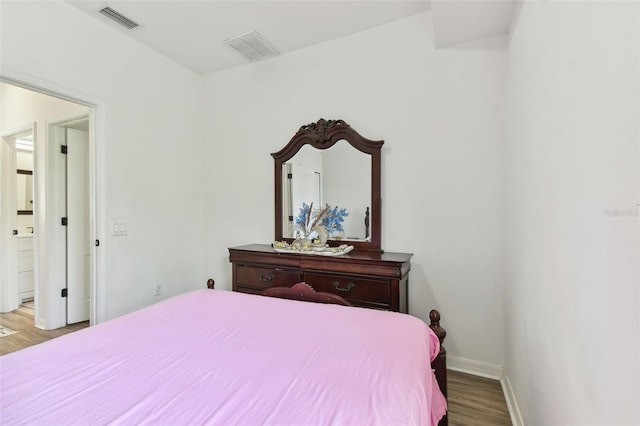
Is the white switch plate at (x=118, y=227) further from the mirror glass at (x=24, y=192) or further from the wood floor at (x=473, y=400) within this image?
the mirror glass at (x=24, y=192)

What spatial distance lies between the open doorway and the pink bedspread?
103 inches

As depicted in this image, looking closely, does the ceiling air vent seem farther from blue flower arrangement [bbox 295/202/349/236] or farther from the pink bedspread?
the pink bedspread

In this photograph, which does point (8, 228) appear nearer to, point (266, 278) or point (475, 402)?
point (266, 278)

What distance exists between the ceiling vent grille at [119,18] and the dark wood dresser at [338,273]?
2114 mm

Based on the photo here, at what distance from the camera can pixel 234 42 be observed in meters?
2.80

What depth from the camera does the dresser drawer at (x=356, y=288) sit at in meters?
2.12

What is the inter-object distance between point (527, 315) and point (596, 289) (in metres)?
0.87

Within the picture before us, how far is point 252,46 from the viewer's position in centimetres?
287

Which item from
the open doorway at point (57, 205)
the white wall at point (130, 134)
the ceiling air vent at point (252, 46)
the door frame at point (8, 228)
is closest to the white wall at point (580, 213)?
the ceiling air vent at point (252, 46)

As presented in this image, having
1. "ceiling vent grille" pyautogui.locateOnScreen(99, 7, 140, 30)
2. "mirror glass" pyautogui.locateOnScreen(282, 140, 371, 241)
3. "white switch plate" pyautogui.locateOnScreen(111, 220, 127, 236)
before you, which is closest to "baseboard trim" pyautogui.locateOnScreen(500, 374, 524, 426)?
"mirror glass" pyautogui.locateOnScreen(282, 140, 371, 241)

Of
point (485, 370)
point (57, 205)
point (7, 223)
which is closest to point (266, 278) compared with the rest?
point (485, 370)

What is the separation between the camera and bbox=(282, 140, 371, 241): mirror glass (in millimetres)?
2643

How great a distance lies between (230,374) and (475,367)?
82.1 inches

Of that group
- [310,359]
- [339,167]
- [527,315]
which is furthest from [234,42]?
[527,315]
